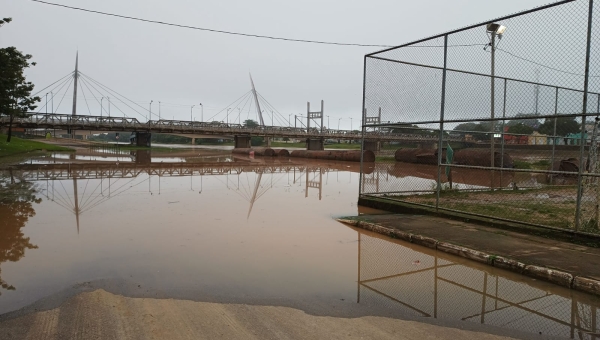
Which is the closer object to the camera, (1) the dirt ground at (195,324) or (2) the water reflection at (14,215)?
(1) the dirt ground at (195,324)

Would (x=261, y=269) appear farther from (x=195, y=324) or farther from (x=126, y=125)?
(x=126, y=125)

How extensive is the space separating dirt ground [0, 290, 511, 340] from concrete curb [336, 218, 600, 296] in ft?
6.39

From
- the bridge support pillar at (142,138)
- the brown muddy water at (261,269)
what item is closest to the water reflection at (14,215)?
the brown muddy water at (261,269)

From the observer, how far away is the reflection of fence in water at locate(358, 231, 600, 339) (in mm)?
4312

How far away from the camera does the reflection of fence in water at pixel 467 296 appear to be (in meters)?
4.31

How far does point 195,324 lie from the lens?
3.99 meters

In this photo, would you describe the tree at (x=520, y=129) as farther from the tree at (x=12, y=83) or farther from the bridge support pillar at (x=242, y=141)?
the bridge support pillar at (x=242, y=141)

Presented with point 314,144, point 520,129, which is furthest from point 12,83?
point 314,144

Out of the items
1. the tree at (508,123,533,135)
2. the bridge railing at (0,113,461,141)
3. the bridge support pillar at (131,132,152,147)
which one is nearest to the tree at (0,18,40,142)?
the bridge railing at (0,113,461,141)

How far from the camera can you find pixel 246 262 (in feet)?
20.3

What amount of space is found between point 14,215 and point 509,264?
32.7 feet

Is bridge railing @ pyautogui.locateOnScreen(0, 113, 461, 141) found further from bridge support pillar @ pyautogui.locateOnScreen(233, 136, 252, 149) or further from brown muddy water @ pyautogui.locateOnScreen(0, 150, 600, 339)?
brown muddy water @ pyautogui.locateOnScreen(0, 150, 600, 339)

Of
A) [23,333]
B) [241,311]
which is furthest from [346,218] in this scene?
[23,333]

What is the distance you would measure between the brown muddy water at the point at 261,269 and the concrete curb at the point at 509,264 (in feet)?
0.39
